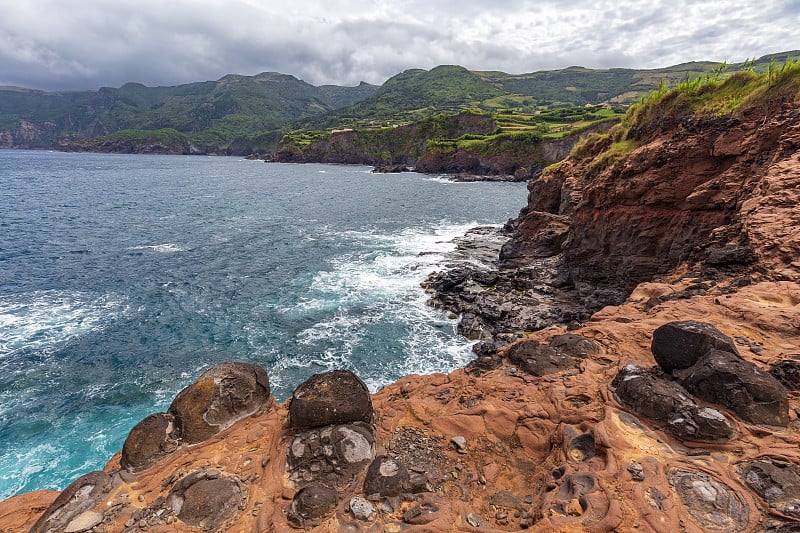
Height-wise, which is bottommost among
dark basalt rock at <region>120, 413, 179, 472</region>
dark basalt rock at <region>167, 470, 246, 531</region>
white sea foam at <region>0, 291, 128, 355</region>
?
white sea foam at <region>0, 291, 128, 355</region>

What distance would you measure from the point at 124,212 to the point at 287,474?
66.4 meters

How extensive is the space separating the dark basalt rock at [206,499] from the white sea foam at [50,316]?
21462 millimetres

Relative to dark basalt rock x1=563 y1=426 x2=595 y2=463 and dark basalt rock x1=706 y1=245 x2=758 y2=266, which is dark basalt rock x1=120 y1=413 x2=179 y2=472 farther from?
dark basalt rock x1=706 y1=245 x2=758 y2=266

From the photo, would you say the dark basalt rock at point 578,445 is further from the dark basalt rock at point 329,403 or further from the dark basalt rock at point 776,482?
the dark basalt rock at point 329,403

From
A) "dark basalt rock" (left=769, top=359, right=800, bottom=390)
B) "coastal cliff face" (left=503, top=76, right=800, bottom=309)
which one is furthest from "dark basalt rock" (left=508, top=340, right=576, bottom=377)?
"coastal cliff face" (left=503, top=76, right=800, bottom=309)

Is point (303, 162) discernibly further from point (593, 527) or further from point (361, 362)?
point (593, 527)

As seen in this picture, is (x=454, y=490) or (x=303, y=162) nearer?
(x=454, y=490)

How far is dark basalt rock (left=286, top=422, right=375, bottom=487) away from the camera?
8.59 m

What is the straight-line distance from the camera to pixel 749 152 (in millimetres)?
19766

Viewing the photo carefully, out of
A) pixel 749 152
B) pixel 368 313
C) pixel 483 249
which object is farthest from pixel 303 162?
pixel 749 152

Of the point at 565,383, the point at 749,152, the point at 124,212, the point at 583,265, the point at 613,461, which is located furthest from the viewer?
the point at 124,212

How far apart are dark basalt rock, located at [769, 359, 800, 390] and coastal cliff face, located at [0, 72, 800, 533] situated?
0.04 m

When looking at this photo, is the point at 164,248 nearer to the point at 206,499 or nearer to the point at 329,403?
the point at 329,403

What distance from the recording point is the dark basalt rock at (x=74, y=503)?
303 inches
